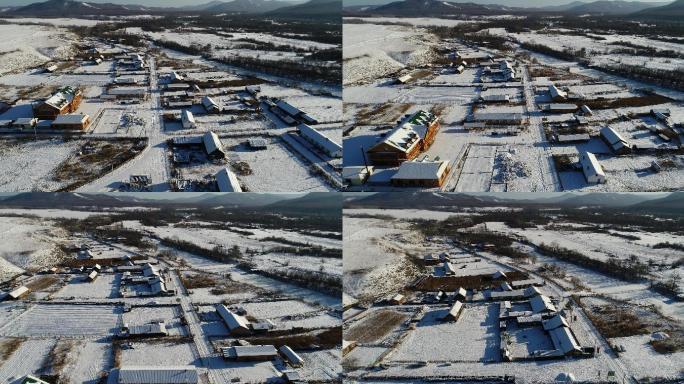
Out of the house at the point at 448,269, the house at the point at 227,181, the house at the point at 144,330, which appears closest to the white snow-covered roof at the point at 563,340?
the house at the point at 448,269

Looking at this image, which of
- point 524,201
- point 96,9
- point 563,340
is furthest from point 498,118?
point 96,9

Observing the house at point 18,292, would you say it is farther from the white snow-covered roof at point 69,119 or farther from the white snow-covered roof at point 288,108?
the white snow-covered roof at point 288,108

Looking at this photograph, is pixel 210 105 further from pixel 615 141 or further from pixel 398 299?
pixel 615 141

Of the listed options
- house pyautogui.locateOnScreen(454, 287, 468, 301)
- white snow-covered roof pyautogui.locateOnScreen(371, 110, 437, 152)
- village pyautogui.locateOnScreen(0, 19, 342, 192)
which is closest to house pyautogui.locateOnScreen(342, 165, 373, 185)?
village pyautogui.locateOnScreen(0, 19, 342, 192)

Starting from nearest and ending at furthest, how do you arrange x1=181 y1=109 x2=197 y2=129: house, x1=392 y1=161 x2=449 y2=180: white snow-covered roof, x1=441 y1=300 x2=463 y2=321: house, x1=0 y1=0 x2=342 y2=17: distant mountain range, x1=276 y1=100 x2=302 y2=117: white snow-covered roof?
1. x1=392 y1=161 x2=449 y2=180: white snow-covered roof
2. x1=441 y1=300 x2=463 y2=321: house
3. x1=181 y1=109 x2=197 y2=129: house
4. x1=276 y1=100 x2=302 y2=117: white snow-covered roof
5. x1=0 y1=0 x2=342 y2=17: distant mountain range

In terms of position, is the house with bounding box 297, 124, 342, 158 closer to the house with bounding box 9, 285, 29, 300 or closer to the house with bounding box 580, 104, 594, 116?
the house with bounding box 580, 104, 594, 116

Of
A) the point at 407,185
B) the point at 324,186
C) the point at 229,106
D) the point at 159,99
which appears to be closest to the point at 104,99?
the point at 159,99
